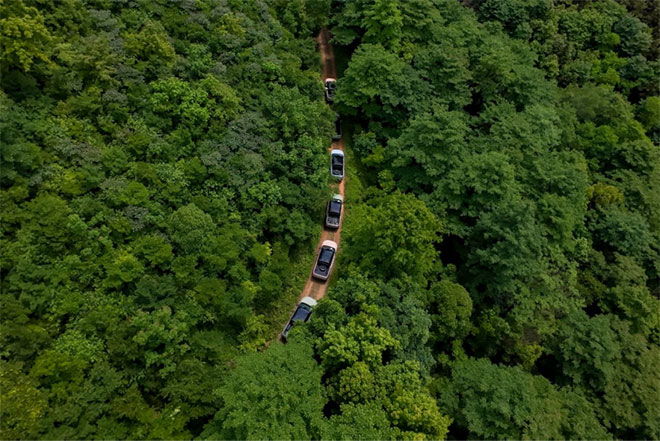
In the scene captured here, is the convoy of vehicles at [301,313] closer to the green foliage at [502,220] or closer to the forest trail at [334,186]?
the forest trail at [334,186]

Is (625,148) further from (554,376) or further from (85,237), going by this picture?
(85,237)

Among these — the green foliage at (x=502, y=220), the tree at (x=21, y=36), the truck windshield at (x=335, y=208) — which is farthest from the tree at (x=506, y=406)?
the tree at (x=21, y=36)

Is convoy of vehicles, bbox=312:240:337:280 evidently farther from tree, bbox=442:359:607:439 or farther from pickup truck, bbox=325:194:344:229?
tree, bbox=442:359:607:439

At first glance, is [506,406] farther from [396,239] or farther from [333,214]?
[333,214]

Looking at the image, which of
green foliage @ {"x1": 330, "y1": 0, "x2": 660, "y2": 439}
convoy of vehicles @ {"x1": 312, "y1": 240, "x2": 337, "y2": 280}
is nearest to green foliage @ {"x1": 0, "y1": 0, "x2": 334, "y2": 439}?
convoy of vehicles @ {"x1": 312, "y1": 240, "x2": 337, "y2": 280}

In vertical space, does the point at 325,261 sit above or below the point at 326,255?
below

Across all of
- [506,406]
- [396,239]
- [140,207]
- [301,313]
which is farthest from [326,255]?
[506,406]
